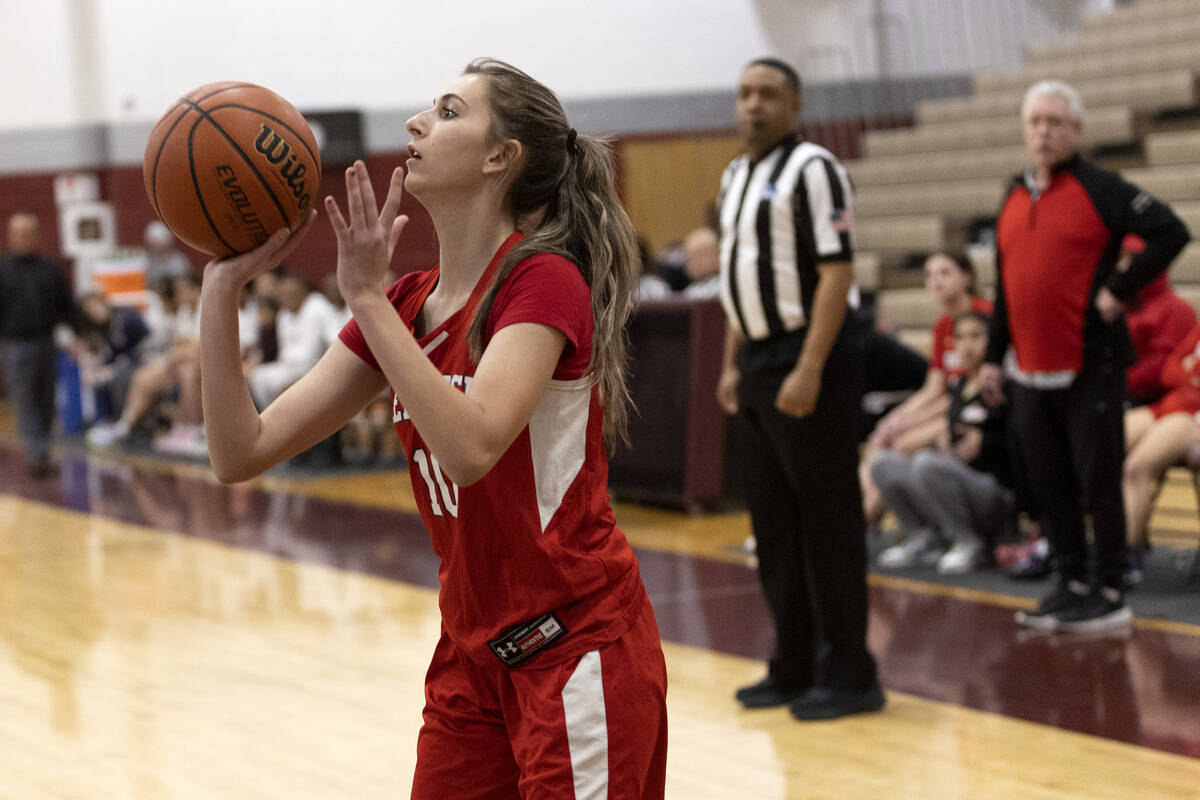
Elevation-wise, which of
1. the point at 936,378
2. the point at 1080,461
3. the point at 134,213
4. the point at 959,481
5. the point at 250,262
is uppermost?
the point at 134,213

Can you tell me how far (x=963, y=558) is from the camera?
18.8 feet

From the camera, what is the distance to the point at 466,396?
1.71 metres

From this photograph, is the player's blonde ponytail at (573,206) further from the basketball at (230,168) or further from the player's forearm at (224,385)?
the player's forearm at (224,385)

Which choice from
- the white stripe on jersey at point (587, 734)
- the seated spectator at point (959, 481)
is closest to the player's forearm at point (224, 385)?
the white stripe on jersey at point (587, 734)

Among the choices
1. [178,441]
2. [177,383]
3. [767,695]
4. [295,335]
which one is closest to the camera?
[767,695]

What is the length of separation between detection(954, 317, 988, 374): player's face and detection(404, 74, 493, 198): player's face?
4.23 metres

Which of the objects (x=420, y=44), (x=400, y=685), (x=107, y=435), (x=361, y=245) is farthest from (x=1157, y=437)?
(x=420, y=44)

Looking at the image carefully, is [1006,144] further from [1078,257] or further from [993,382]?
[1078,257]

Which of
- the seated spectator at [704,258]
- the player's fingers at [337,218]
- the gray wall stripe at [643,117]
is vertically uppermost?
the gray wall stripe at [643,117]

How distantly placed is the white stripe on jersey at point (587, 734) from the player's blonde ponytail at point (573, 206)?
0.38 m

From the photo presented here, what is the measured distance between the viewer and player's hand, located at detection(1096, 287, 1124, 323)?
459 centimetres

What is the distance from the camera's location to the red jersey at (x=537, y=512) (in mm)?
1888

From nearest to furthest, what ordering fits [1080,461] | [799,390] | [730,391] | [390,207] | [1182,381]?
[390,207] < [799,390] < [730,391] < [1080,461] < [1182,381]

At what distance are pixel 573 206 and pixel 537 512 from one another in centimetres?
42
